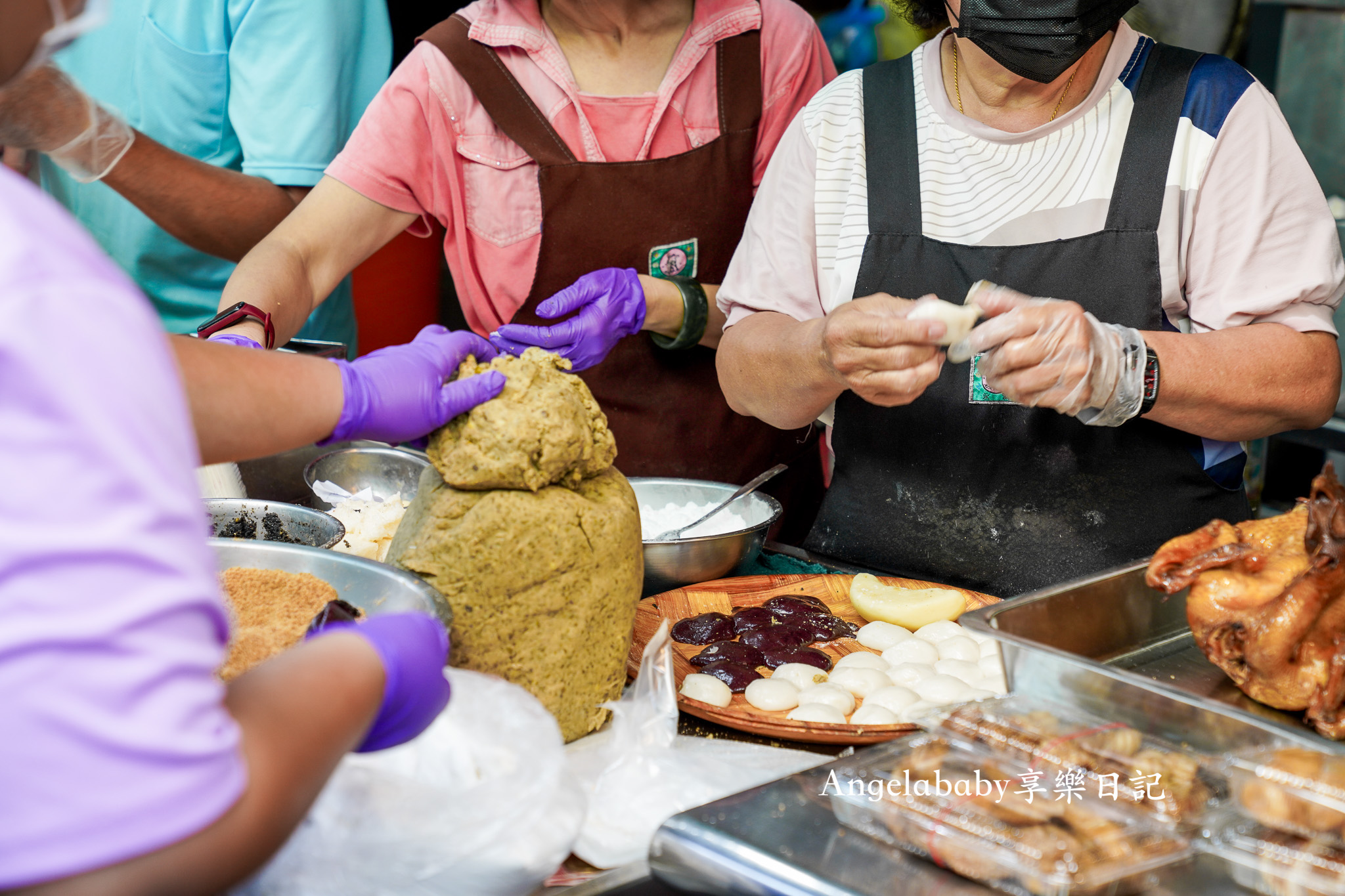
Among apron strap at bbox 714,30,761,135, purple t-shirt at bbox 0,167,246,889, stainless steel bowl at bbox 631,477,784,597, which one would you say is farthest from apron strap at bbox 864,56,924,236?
purple t-shirt at bbox 0,167,246,889

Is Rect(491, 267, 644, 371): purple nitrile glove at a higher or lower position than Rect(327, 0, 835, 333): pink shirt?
lower

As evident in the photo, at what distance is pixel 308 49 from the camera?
279 centimetres

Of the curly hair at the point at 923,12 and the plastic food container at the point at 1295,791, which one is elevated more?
the curly hair at the point at 923,12

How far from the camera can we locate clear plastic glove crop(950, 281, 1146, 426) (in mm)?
1733

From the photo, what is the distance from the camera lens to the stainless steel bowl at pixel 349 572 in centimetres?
138

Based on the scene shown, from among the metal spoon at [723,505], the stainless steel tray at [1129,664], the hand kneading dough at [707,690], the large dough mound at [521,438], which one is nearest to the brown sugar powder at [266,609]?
the large dough mound at [521,438]

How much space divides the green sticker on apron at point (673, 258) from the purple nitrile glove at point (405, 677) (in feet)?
6.04

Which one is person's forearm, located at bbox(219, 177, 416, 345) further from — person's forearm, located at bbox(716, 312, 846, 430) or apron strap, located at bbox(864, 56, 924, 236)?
→ apron strap, located at bbox(864, 56, 924, 236)

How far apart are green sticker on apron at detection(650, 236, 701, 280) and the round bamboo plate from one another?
1011mm

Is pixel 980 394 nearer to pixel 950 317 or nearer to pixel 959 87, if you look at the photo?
pixel 950 317

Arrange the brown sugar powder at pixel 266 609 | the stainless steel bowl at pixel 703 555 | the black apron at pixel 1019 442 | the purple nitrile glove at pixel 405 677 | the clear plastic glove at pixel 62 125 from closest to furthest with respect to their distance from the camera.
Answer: the purple nitrile glove at pixel 405 677
the brown sugar powder at pixel 266 609
the clear plastic glove at pixel 62 125
the stainless steel bowl at pixel 703 555
the black apron at pixel 1019 442

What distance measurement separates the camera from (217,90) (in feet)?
9.70

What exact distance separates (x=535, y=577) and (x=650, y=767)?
283mm

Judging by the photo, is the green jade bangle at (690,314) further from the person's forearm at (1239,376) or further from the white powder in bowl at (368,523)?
the person's forearm at (1239,376)
